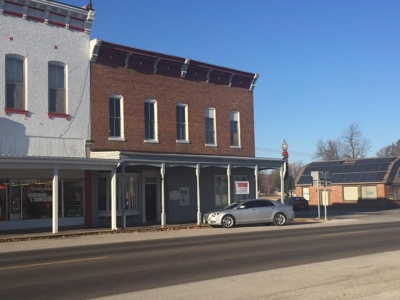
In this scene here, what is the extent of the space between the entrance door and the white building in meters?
4.07

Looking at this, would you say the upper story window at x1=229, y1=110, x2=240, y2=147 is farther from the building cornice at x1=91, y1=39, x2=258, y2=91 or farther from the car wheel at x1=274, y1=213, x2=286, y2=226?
the car wheel at x1=274, y1=213, x2=286, y2=226

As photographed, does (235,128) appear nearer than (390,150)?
Yes

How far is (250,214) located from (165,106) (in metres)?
8.23

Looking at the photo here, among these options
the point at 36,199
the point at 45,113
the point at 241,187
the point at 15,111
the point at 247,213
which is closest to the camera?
the point at 15,111

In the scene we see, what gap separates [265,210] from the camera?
86.4 ft

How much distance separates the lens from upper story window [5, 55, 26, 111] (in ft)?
77.8

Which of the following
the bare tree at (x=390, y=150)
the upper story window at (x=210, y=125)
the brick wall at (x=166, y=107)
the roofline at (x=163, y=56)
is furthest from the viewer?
the bare tree at (x=390, y=150)

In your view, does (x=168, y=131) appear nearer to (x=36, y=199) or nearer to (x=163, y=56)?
(x=163, y=56)

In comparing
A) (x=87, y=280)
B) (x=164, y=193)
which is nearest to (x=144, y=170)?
(x=164, y=193)

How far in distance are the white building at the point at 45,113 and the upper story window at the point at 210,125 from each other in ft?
27.7

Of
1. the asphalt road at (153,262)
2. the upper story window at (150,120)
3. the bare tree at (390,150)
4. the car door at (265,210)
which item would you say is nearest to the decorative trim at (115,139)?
the upper story window at (150,120)

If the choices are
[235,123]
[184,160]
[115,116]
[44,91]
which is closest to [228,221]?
[184,160]

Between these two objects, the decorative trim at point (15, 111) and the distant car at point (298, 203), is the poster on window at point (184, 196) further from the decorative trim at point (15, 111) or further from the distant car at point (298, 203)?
the distant car at point (298, 203)

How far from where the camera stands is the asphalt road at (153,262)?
954cm
